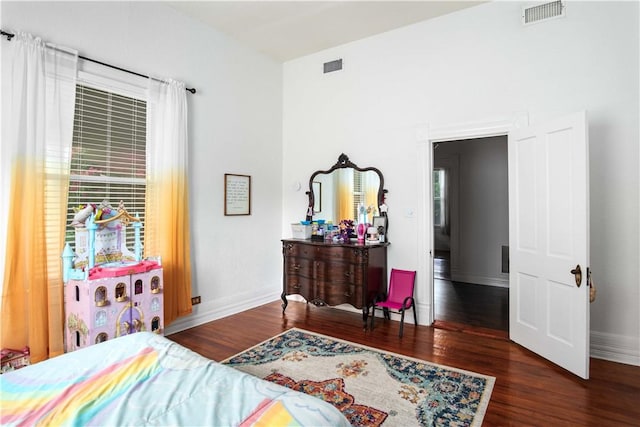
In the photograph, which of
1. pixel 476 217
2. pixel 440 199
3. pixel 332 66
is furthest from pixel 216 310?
pixel 440 199

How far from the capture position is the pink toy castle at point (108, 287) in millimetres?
2775

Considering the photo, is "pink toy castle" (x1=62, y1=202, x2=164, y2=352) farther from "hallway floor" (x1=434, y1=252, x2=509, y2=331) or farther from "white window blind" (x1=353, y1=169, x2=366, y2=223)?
"hallway floor" (x1=434, y1=252, x2=509, y2=331)

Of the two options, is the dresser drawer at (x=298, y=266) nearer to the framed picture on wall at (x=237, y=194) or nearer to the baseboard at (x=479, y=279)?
the framed picture on wall at (x=237, y=194)

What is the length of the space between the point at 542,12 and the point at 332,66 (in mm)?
2401

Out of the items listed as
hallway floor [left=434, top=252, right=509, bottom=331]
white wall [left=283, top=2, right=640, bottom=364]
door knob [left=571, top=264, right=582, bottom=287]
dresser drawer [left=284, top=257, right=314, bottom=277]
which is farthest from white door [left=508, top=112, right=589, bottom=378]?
dresser drawer [left=284, top=257, right=314, bottom=277]

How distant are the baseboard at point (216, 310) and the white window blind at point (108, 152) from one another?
1.04m

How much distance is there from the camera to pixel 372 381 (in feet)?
8.98

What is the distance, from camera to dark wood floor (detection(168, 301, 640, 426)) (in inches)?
91.9

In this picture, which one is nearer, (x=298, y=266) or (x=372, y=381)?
(x=372, y=381)

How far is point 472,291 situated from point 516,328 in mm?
2154

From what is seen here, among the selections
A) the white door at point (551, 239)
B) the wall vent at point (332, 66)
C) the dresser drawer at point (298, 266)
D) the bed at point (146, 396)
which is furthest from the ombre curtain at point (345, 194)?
the bed at point (146, 396)

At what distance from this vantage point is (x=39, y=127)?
9.03 ft

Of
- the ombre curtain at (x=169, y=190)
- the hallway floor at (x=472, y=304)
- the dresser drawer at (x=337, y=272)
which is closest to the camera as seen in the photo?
the ombre curtain at (x=169, y=190)

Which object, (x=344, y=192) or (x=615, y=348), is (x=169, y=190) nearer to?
(x=344, y=192)
